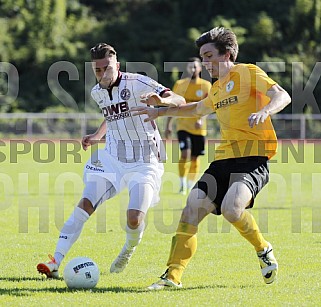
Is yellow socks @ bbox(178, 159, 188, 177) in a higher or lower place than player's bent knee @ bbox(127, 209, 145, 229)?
higher

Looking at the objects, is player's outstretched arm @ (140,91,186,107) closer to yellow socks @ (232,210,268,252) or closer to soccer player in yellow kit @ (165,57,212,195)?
yellow socks @ (232,210,268,252)

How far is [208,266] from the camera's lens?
7.49 m

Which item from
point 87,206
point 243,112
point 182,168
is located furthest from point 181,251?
point 182,168

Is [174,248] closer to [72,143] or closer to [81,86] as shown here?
[72,143]

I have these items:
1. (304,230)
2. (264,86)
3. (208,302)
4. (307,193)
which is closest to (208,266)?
(208,302)

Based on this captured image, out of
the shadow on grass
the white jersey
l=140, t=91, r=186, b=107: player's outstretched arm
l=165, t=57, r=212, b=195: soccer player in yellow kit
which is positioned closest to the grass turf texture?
the shadow on grass

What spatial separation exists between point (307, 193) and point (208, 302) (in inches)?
353

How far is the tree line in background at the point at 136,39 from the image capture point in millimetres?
35781

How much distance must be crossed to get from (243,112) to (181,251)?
1.27 metres

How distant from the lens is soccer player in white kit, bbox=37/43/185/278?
7.00m

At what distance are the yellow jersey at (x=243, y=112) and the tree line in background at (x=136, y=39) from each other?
27308 mm

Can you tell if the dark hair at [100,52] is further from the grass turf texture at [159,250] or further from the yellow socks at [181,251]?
the grass turf texture at [159,250]

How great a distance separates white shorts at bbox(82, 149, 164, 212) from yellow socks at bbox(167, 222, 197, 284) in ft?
2.73

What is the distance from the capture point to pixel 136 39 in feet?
132
